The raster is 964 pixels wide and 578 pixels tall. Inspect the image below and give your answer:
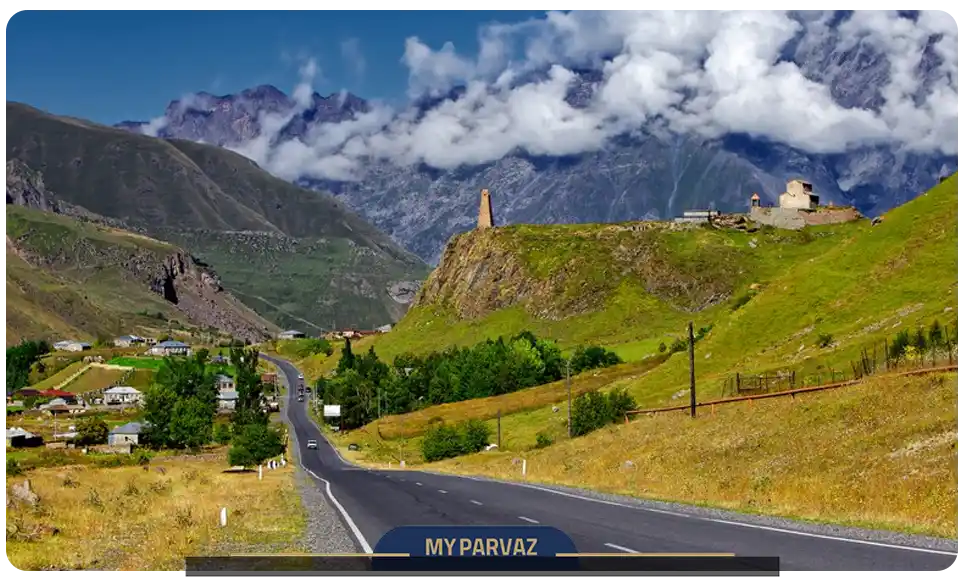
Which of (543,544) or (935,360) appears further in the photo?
(935,360)

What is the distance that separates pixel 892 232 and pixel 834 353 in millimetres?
42716

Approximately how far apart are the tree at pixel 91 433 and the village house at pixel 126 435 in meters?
1.36

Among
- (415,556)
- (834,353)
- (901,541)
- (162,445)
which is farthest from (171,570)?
(162,445)

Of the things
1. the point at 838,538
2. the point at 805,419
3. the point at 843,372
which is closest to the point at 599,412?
the point at 843,372

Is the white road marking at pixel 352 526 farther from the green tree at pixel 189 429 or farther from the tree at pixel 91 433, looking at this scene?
the tree at pixel 91 433

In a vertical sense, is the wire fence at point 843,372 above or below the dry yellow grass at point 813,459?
above

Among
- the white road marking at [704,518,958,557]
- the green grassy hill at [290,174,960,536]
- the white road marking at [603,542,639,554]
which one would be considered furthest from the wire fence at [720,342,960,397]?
the white road marking at [603,542,639,554]

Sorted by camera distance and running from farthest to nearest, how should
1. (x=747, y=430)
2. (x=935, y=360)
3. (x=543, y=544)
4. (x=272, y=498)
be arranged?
(x=935, y=360) < (x=747, y=430) < (x=272, y=498) < (x=543, y=544)

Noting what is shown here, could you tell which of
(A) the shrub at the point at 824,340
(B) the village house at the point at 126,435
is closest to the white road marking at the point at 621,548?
(A) the shrub at the point at 824,340

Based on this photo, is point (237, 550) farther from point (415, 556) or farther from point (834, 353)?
point (834, 353)

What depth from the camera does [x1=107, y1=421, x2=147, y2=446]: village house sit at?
520 ft

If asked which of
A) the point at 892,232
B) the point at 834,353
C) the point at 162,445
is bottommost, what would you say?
the point at 162,445

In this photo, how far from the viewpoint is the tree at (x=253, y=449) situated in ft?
379

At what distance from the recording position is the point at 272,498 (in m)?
47.4
